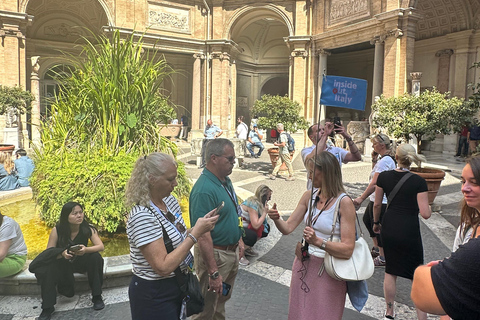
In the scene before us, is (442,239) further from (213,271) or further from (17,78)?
(17,78)

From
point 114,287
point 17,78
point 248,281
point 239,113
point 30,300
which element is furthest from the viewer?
point 239,113

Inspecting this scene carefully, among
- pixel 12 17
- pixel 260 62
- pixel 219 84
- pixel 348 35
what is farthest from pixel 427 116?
pixel 260 62

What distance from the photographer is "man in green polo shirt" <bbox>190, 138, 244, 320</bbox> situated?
2.58 m

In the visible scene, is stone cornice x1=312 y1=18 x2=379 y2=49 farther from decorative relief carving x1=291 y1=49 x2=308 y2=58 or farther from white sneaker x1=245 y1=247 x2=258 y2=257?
white sneaker x1=245 y1=247 x2=258 y2=257

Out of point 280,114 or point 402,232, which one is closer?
point 402,232

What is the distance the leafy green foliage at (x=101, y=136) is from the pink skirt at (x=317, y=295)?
3.25 metres

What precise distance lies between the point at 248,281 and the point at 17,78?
17.9m

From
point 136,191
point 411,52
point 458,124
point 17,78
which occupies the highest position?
point 411,52

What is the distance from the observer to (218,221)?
270 centimetres

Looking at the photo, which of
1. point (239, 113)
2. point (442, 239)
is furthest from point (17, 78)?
point (442, 239)

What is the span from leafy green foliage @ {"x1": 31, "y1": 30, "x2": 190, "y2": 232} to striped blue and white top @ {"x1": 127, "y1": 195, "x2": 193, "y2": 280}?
10.3 feet

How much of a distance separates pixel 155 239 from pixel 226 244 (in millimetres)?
809

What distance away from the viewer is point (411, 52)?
1630cm

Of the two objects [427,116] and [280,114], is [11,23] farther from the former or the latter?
[427,116]
